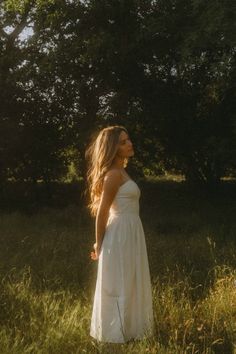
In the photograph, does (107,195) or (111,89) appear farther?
(111,89)

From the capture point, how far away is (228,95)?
53.6 ft

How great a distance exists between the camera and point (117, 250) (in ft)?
16.1

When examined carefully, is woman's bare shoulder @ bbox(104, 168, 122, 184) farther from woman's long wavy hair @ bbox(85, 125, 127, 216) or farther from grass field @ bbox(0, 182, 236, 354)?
grass field @ bbox(0, 182, 236, 354)

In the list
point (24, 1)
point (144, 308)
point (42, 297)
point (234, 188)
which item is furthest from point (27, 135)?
point (144, 308)

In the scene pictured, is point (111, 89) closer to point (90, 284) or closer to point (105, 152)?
point (90, 284)

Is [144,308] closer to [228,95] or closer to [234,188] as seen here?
[228,95]

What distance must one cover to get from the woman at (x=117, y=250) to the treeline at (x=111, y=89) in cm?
859

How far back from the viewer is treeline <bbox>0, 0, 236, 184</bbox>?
48.5ft

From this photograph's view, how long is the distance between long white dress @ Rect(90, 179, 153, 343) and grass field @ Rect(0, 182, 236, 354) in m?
0.14

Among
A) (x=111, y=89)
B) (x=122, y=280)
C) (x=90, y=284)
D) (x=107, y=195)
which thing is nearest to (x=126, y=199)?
(x=107, y=195)

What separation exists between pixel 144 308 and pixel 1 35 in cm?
1509

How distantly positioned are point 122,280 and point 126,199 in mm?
738

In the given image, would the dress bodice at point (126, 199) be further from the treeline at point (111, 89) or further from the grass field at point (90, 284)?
the treeline at point (111, 89)

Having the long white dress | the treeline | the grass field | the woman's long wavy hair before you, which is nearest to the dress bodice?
the long white dress
